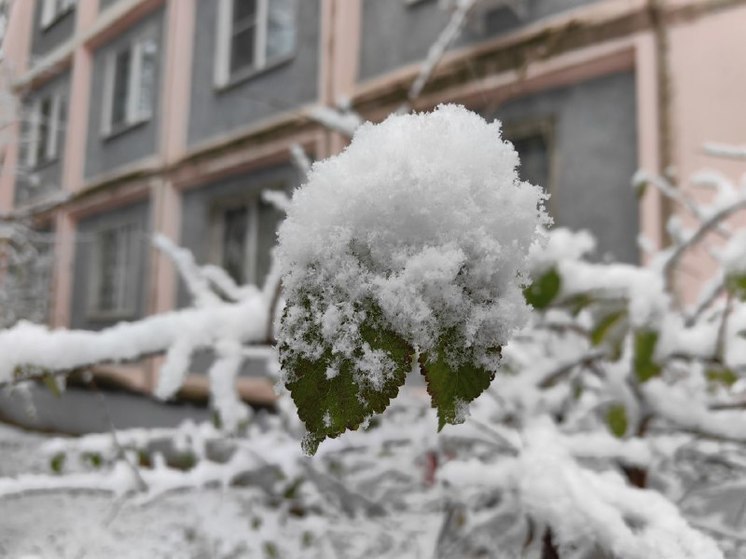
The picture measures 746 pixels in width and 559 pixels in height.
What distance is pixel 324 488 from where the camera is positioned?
2.16 metres

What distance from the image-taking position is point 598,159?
4.34 m

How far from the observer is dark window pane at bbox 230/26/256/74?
23.3ft

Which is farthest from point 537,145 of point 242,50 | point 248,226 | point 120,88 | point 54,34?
point 54,34

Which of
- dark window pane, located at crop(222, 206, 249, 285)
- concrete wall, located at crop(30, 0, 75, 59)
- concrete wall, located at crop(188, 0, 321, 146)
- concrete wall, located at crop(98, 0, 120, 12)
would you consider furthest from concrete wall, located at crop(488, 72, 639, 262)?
concrete wall, located at crop(30, 0, 75, 59)

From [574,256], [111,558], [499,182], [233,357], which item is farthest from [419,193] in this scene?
[111,558]

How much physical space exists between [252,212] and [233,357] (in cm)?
582

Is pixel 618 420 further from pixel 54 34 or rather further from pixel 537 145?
pixel 54 34

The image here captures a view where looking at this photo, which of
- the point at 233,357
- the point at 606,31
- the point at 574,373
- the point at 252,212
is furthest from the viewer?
the point at 252,212

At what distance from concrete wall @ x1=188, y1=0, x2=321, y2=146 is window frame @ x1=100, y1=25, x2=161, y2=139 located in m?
0.90

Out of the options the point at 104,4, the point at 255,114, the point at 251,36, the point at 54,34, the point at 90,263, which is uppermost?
the point at 104,4

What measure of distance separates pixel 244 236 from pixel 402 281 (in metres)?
6.84

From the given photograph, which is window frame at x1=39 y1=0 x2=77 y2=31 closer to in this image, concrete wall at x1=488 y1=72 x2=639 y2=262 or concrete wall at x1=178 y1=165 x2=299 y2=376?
concrete wall at x1=178 y1=165 x2=299 y2=376

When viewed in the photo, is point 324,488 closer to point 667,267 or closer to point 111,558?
point 111,558

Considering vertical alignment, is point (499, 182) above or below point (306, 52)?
below
